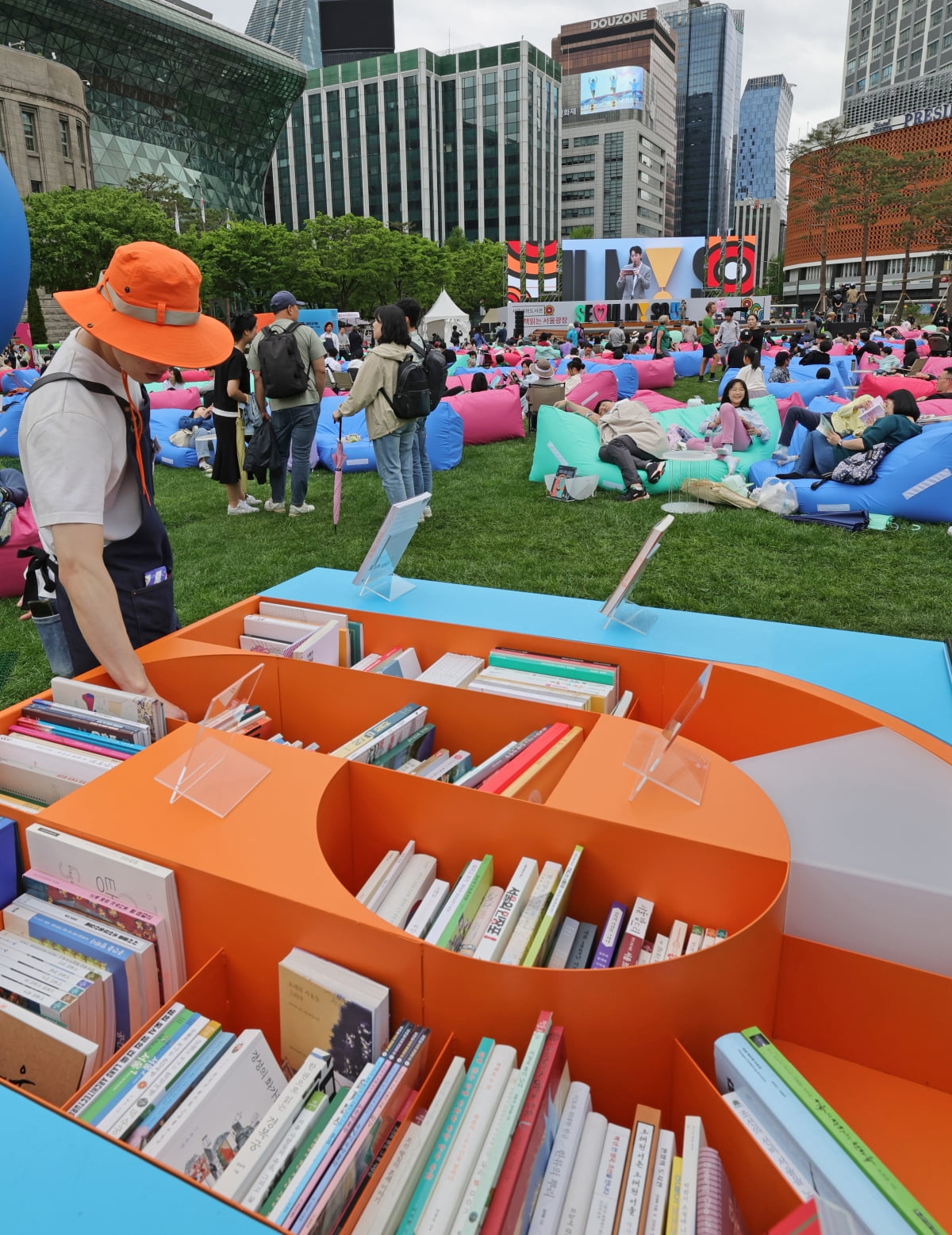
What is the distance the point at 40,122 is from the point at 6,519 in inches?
1838

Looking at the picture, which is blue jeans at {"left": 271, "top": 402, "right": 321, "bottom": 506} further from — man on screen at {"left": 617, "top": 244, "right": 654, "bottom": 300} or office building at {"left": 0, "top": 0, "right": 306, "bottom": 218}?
office building at {"left": 0, "top": 0, "right": 306, "bottom": 218}

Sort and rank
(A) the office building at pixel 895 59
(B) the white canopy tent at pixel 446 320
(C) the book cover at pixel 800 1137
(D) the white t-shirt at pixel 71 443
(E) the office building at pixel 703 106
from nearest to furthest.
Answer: (C) the book cover at pixel 800 1137 < (D) the white t-shirt at pixel 71 443 < (B) the white canopy tent at pixel 446 320 < (A) the office building at pixel 895 59 < (E) the office building at pixel 703 106

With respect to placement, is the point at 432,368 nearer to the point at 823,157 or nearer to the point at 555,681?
the point at 555,681

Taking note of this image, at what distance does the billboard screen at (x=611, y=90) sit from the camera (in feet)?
343

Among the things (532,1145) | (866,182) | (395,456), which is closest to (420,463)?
(395,456)

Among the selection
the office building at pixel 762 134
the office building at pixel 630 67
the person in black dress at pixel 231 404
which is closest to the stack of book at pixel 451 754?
the person in black dress at pixel 231 404

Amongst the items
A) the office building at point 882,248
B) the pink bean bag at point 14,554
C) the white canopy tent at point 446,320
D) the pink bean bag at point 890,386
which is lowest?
the pink bean bag at point 14,554

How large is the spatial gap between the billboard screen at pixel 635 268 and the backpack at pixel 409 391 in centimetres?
4012

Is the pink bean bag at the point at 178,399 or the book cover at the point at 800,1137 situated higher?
the pink bean bag at the point at 178,399

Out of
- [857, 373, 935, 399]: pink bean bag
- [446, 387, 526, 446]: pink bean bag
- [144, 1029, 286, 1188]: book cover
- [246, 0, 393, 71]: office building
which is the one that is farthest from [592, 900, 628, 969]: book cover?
[246, 0, 393, 71]: office building

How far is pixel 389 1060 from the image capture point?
1.27 metres

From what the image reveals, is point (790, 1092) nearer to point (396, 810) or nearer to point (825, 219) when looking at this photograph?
point (396, 810)

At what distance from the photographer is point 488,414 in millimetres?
10914

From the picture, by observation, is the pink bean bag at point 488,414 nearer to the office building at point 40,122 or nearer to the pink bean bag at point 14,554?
the pink bean bag at point 14,554
